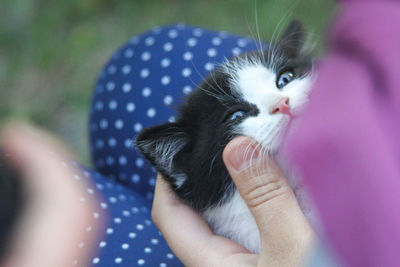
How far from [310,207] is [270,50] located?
0.32 m

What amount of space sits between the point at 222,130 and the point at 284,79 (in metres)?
0.15

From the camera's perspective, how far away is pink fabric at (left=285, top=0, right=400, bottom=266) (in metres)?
0.31

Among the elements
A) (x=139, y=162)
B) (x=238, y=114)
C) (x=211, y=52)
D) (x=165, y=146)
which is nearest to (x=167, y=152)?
(x=165, y=146)

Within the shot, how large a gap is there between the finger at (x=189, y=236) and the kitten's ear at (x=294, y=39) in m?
0.37

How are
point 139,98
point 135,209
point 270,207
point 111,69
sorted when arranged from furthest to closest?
point 111,69 < point 139,98 < point 135,209 < point 270,207

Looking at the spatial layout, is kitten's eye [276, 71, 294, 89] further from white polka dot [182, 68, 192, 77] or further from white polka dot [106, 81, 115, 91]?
white polka dot [106, 81, 115, 91]

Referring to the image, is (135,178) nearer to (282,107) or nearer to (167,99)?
(167,99)

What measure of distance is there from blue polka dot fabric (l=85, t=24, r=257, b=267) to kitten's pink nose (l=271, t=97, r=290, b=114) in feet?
1.04

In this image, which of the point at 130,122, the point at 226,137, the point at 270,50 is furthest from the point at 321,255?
the point at 130,122

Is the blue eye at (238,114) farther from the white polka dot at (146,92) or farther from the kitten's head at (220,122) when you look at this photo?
the white polka dot at (146,92)

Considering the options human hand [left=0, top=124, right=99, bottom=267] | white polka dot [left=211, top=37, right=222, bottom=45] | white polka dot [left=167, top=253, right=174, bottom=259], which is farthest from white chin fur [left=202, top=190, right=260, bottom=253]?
white polka dot [left=211, top=37, right=222, bottom=45]

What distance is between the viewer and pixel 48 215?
0.86 m

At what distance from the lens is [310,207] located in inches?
27.5

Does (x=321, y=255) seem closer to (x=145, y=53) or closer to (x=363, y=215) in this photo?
(x=363, y=215)
